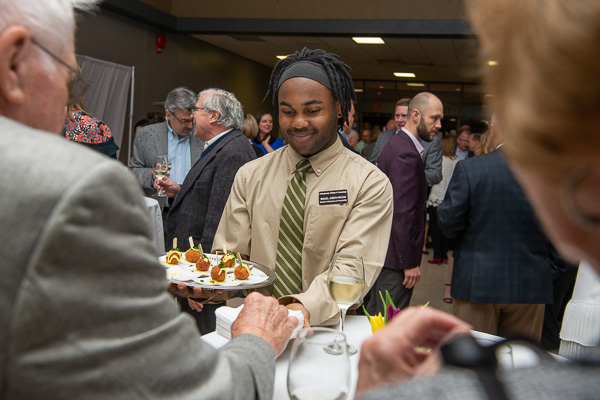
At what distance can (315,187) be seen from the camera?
2107 millimetres

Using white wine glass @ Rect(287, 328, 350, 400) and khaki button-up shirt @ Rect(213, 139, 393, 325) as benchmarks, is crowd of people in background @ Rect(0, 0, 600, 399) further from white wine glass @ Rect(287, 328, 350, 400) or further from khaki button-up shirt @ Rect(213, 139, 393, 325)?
khaki button-up shirt @ Rect(213, 139, 393, 325)

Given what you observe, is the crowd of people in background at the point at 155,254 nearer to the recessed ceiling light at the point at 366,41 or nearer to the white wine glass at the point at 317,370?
the white wine glass at the point at 317,370

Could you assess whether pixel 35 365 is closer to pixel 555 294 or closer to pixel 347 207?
pixel 347 207

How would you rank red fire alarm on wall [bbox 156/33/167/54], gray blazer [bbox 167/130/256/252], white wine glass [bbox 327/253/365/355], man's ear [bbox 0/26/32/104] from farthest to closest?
red fire alarm on wall [bbox 156/33/167/54] < gray blazer [bbox 167/130/256/252] < white wine glass [bbox 327/253/365/355] < man's ear [bbox 0/26/32/104]

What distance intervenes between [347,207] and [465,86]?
13.6 meters

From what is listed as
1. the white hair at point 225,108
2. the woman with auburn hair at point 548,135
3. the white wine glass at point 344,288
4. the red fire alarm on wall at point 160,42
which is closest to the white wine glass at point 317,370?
the woman with auburn hair at point 548,135

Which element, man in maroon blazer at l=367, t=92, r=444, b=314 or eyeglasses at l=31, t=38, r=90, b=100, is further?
man in maroon blazer at l=367, t=92, r=444, b=314

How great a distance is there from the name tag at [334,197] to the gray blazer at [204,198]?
1327 mm

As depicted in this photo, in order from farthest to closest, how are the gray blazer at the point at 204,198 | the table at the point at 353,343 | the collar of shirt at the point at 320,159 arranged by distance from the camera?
→ the gray blazer at the point at 204,198 → the collar of shirt at the point at 320,159 → the table at the point at 353,343

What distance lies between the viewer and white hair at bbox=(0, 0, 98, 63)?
30.9 inches

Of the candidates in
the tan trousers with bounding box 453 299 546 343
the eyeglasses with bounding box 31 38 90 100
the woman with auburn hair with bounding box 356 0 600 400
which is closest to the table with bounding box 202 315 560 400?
the woman with auburn hair with bounding box 356 0 600 400

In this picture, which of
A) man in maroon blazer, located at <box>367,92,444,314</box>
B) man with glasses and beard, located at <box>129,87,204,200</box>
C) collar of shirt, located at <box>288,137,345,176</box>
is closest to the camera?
collar of shirt, located at <box>288,137,345,176</box>

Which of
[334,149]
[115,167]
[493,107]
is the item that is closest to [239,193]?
[334,149]

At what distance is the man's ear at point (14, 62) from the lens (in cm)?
78
